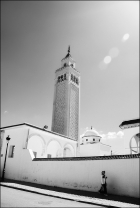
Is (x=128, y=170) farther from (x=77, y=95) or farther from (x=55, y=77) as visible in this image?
(x=55, y=77)

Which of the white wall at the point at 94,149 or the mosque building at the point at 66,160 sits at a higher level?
the mosque building at the point at 66,160

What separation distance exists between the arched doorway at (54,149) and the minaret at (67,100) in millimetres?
8373

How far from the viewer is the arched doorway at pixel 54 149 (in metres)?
19.6

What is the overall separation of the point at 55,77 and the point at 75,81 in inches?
191

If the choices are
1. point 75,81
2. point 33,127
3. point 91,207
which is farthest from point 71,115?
point 91,207

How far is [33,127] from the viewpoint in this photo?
54.3 ft

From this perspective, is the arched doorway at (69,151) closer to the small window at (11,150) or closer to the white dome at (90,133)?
the small window at (11,150)

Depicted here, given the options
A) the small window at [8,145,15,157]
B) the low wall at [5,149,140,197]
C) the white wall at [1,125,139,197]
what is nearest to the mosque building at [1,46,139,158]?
the small window at [8,145,15,157]

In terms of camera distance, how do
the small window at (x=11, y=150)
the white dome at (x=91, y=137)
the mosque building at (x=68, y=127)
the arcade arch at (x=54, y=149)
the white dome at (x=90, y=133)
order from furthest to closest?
the white dome at (x=90, y=133) → the white dome at (x=91, y=137) → the mosque building at (x=68, y=127) → the arcade arch at (x=54, y=149) → the small window at (x=11, y=150)

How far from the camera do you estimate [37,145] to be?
18.3m

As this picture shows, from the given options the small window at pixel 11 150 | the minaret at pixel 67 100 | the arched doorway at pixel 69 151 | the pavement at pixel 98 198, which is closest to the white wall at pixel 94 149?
the minaret at pixel 67 100

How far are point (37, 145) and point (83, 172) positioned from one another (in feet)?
29.2

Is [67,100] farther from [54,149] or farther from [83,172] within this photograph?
[83,172]

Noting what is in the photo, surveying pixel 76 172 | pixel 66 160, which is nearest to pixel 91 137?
pixel 66 160
